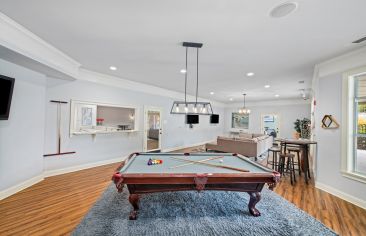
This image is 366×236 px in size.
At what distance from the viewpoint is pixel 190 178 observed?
199 cm

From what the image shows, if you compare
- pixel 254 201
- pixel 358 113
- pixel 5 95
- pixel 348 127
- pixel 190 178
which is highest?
pixel 5 95

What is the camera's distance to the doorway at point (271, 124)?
945 centimetres

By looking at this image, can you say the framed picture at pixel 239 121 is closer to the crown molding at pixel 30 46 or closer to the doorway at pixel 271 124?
the doorway at pixel 271 124

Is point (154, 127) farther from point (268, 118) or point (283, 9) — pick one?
point (268, 118)

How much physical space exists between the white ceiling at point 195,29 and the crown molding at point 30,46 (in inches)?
5.0

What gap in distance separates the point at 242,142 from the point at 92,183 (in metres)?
4.70

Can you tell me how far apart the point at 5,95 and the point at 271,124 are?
11.7 meters

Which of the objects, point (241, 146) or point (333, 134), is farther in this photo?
point (241, 146)

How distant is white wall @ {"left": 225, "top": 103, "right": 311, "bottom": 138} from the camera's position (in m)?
8.68

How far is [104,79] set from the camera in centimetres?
479

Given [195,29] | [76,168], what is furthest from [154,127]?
[195,29]

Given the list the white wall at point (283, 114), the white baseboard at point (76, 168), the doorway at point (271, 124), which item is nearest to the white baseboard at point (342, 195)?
the white baseboard at point (76, 168)

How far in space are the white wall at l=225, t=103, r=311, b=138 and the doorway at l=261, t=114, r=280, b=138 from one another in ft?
0.55

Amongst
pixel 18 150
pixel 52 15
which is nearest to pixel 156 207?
pixel 18 150
